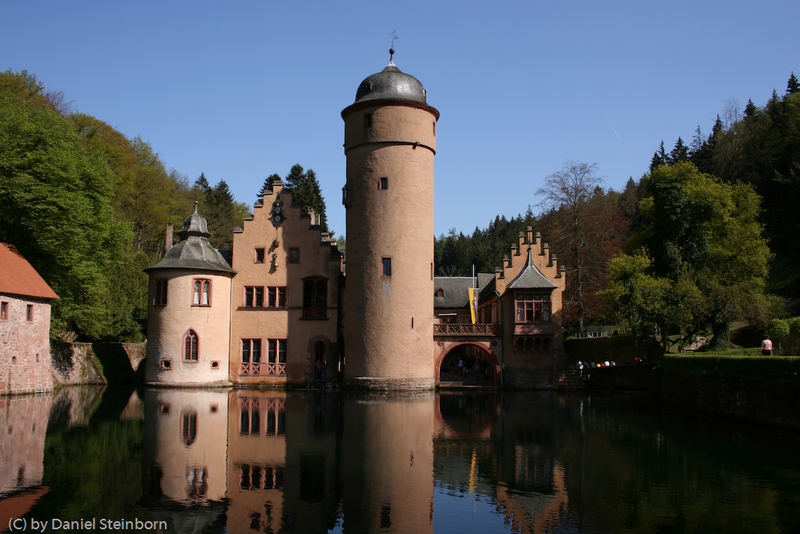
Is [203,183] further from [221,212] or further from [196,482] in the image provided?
[196,482]

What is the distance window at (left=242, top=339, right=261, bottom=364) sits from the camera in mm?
35875

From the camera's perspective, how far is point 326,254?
119 feet

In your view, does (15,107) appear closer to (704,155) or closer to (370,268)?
(370,268)

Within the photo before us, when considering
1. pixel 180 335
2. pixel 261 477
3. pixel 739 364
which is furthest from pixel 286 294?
pixel 261 477

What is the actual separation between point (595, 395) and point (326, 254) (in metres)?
16.1

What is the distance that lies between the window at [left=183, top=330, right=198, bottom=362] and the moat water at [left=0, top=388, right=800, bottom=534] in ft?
33.2

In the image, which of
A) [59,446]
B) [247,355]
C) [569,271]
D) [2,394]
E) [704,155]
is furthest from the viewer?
[704,155]

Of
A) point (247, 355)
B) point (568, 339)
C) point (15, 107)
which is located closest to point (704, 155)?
point (568, 339)

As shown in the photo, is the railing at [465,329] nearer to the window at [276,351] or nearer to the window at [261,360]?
the window at [276,351]

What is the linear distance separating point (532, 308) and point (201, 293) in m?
17.8

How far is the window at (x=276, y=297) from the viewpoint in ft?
118

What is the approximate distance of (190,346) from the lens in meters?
34.0

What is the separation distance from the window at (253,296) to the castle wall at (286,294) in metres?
0.06

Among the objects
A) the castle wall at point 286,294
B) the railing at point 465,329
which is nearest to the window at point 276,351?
the castle wall at point 286,294
